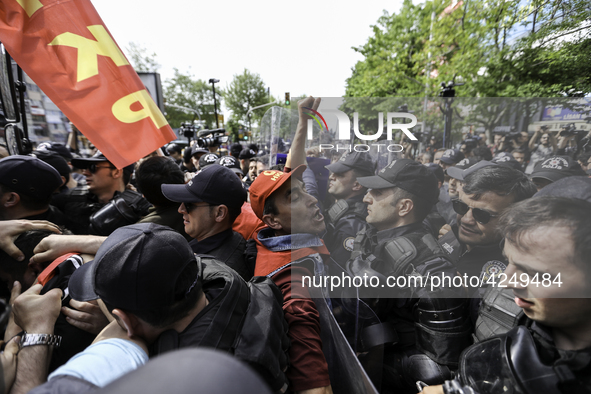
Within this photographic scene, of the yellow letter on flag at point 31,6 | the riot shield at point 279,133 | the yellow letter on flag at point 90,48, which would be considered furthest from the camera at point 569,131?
the riot shield at point 279,133

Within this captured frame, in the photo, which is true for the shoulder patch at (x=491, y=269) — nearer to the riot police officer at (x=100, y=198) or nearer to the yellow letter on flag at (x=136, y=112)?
the yellow letter on flag at (x=136, y=112)

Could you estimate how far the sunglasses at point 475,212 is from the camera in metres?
1.27

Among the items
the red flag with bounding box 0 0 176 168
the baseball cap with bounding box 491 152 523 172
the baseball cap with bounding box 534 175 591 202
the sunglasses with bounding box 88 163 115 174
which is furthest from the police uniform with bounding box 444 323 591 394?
the sunglasses with bounding box 88 163 115 174

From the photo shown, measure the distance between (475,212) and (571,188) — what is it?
1.36 feet

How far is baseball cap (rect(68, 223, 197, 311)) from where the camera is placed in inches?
39.9

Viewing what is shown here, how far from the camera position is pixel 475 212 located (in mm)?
1327

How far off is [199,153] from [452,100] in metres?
6.54

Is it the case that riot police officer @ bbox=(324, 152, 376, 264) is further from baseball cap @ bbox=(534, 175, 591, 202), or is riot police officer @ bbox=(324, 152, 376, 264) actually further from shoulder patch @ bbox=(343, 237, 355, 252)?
baseball cap @ bbox=(534, 175, 591, 202)

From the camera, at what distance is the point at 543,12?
1.18 m

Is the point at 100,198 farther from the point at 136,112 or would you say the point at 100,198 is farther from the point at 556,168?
the point at 556,168

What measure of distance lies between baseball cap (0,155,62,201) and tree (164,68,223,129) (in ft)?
154

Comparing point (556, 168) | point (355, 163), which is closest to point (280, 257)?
point (355, 163)

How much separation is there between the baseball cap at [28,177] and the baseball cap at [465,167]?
2.99 meters

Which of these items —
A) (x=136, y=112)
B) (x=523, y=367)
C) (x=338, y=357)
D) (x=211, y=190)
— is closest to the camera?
(x=523, y=367)
